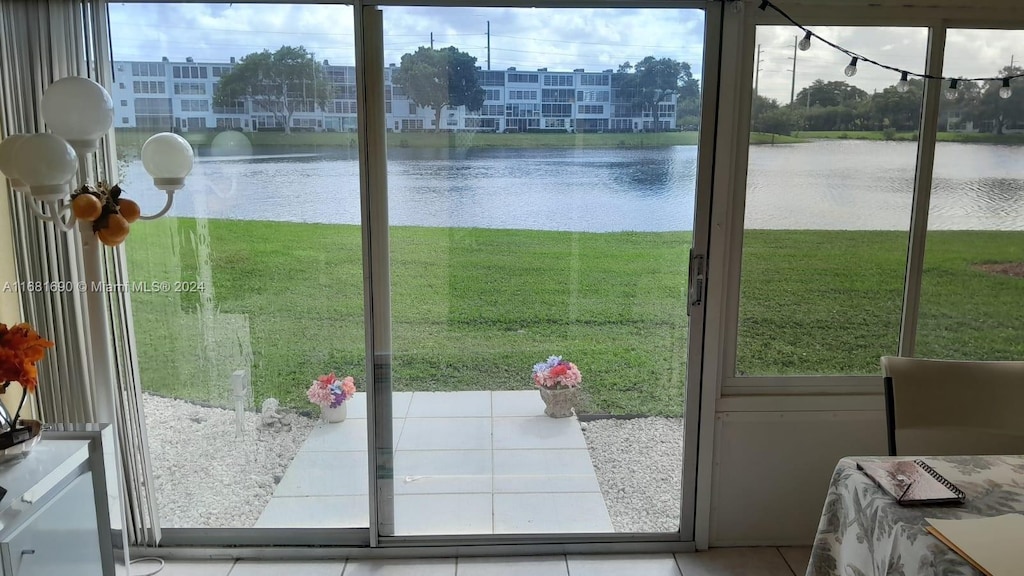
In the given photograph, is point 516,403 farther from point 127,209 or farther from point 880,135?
point 880,135

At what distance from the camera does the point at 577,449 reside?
2570mm

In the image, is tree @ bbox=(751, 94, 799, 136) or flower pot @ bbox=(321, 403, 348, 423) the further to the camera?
flower pot @ bbox=(321, 403, 348, 423)

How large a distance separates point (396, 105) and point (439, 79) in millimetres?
171

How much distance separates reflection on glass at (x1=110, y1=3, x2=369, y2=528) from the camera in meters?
2.28

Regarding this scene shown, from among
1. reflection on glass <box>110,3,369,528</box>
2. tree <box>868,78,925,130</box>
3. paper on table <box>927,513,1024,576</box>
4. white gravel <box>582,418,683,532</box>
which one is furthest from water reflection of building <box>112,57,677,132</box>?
paper on table <box>927,513,1024,576</box>

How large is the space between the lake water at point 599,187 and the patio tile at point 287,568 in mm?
1249

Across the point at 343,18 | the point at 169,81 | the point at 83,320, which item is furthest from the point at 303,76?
the point at 83,320

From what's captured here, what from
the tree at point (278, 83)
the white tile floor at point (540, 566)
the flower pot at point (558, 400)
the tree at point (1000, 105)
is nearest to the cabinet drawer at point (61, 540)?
the white tile floor at point (540, 566)

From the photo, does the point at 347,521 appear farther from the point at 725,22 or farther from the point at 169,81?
the point at 725,22

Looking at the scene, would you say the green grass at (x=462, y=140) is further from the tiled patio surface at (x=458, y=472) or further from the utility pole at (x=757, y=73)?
the tiled patio surface at (x=458, y=472)

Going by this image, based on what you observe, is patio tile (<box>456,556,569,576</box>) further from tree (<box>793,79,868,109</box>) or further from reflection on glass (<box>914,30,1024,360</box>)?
tree (<box>793,79,868,109</box>)

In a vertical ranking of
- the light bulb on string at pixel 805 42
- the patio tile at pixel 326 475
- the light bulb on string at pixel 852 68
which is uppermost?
the light bulb on string at pixel 805 42

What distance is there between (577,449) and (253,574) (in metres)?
1.24

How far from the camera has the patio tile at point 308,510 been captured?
101 inches
